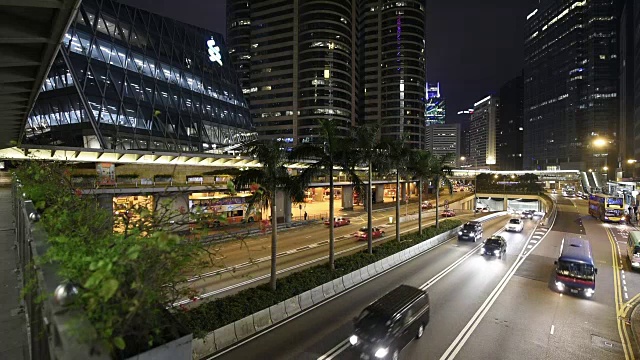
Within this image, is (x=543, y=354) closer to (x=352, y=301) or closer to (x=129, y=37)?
(x=352, y=301)

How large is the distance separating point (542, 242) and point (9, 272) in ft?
127

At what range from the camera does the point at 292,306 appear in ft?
47.0

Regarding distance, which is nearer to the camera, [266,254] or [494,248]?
[494,248]

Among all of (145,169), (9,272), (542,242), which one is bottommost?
(542,242)

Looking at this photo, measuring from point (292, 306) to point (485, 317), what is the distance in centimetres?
907

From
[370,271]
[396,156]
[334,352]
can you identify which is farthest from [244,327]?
[396,156]

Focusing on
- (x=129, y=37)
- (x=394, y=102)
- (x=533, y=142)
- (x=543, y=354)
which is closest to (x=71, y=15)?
(x=543, y=354)

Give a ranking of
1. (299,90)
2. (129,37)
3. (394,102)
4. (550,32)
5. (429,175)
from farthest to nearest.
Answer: (550,32) → (394,102) → (299,90) → (129,37) → (429,175)

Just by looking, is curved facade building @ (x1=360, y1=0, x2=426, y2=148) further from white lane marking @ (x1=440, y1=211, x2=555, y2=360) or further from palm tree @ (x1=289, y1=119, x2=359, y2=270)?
palm tree @ (x1=289, y1=119, x2=359, y2=270)

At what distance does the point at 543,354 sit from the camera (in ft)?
36.4

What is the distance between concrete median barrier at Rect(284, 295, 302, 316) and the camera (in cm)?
1405

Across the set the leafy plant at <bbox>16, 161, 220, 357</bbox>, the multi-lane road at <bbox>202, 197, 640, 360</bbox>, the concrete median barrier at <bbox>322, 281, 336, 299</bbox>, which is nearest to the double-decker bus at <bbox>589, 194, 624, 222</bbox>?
the multi-lane road at <bbox>202, 197, 640, 360</bbox>

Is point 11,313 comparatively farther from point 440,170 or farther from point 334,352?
point 440,170

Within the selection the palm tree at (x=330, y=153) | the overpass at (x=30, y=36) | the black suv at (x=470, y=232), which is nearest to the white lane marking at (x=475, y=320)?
the palm tree at (x=330, y=153)
